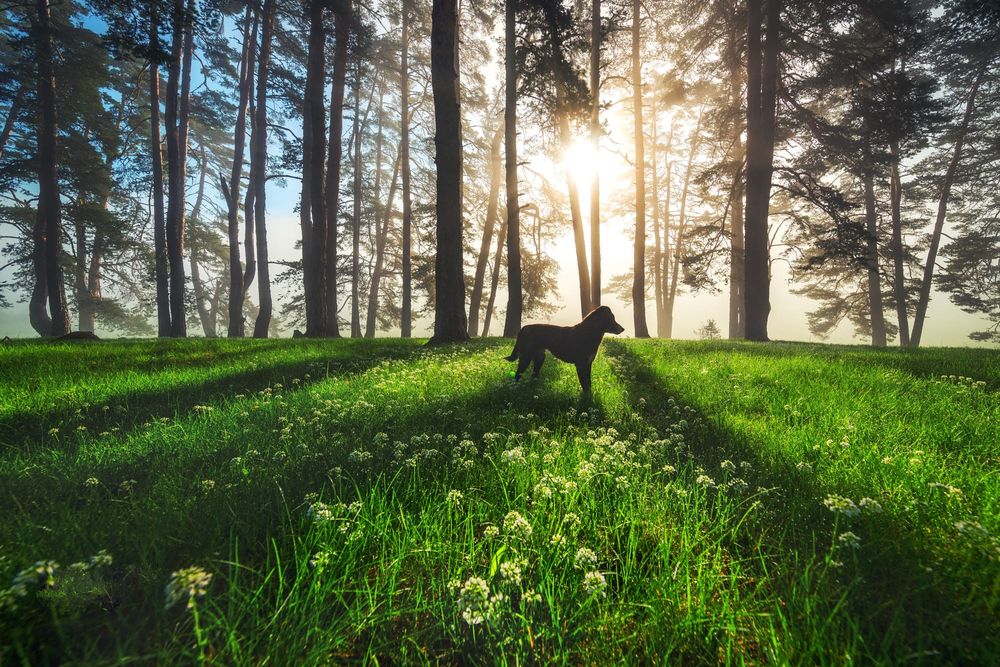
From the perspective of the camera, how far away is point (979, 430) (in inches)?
126

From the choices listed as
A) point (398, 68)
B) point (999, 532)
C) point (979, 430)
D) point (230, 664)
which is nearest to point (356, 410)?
point (230, 664)

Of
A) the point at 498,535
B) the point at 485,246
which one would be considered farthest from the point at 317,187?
the point at 498,535

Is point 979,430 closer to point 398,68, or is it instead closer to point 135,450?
point 135,450

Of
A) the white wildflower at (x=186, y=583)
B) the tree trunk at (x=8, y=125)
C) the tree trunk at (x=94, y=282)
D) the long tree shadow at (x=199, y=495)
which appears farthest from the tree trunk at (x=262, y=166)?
the white wildflower at (x=186, y=583)

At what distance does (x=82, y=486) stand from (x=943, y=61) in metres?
36.4

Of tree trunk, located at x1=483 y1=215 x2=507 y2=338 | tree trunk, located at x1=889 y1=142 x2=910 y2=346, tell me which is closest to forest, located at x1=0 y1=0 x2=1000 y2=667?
tree trunk, located at x1=483 y1=215 x2=507 y2=338

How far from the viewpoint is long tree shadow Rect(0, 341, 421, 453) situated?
3.61 meters

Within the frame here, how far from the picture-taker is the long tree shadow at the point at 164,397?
3607 millimetres

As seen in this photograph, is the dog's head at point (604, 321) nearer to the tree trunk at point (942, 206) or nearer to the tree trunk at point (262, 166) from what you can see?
the tree trunk at point (262, 166)

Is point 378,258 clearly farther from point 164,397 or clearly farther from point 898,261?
point 898,261

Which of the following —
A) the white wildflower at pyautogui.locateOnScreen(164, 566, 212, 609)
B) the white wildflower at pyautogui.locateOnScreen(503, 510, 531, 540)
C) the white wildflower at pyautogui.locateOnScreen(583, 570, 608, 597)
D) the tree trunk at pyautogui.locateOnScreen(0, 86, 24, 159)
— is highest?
the tree trunk at pyautogui.locateOnScreen(0, 86, 24, 159)

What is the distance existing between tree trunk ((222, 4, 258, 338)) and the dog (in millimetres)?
18157

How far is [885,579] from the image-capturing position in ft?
5.16

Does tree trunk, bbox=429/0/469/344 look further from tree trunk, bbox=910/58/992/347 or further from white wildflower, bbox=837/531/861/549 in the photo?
tree trunk, bbox=910/58/992/347
